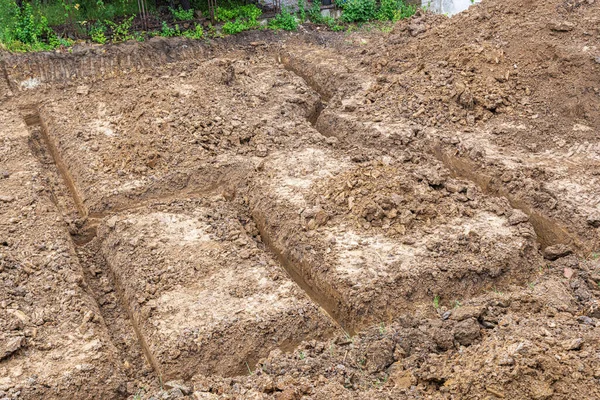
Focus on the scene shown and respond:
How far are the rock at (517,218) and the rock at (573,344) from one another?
8.71ft

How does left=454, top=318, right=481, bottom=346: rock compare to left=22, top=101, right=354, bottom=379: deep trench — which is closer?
left=454, top=318, right=481, bottom=346: rock

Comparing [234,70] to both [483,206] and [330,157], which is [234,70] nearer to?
[330,157]

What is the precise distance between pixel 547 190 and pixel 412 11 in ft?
26.5

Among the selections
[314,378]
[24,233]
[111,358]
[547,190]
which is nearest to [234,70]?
[24,233]

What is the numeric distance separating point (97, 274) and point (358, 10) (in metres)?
9.28

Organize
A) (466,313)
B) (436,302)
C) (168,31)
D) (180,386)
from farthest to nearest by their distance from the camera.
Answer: (168,31)
(436,302)
(466,313)
(180,386)

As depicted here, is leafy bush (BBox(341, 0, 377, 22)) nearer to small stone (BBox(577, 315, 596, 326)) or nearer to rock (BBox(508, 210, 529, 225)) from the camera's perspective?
rock (BBox(508, 210, 529, 225))

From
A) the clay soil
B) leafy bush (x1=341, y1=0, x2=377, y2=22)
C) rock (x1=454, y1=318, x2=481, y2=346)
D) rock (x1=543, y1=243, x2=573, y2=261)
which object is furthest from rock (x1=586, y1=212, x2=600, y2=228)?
leafy bush (x1=341, y1=0, x2=377, y2=22)

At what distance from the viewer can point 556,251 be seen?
22.9 feet

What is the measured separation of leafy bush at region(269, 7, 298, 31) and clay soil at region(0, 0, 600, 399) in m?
2.19

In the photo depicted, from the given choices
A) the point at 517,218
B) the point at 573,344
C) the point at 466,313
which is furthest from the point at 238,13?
the point at 573,344

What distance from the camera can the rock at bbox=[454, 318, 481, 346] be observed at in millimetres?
5262

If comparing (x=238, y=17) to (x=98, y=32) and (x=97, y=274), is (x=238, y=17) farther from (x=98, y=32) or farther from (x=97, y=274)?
(x=97, y=274)

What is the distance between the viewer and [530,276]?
22.1ft
